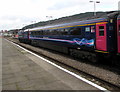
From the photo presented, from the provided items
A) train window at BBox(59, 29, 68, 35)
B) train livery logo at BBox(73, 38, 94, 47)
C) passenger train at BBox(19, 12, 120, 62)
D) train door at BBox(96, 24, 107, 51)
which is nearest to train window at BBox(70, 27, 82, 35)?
passenger train at BBox(19, 12, 120, 62)

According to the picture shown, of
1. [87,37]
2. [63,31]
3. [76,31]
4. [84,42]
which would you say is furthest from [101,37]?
[63,31]

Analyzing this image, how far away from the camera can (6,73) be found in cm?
773

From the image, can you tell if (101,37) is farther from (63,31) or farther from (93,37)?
(63,31)

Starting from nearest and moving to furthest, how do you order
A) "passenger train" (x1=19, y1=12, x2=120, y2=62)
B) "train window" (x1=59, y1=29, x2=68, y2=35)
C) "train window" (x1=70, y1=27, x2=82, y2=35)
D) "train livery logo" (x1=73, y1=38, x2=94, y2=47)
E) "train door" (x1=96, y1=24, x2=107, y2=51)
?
"passenger train" (x1=19, y1=12, x2=120, y2=62) → "train door" (x1=96, y1=24, x2=107, y2=51) → "train livery logo" (x1=73, y1=38, x2=94, y2=47) → "train window" (x1=70, y1=27, x2=82, y2=35) → "train window" (x1=59, y1=29, x2=68, y2=35)

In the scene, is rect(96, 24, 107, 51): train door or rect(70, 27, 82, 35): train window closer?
rect(96, 24, 107, 51): train door

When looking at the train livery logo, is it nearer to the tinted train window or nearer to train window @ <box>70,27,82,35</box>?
train window @ <box>70,27,82,35</box>

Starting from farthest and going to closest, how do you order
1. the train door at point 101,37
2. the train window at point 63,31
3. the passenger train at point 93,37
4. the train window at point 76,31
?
the train window at point 63,31
the train window at point 76,31
the train door at point 101,37
the passenger train at point 93,37

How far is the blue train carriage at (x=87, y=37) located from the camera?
27.0 feet

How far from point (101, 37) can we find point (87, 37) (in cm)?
130

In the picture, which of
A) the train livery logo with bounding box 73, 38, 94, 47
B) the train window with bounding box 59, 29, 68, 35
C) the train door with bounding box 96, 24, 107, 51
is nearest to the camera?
the train door with bounding box 96, 24, 107, 51

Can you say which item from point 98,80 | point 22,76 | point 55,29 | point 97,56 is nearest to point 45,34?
point 55,29

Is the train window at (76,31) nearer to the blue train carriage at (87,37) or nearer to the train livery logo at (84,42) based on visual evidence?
the blue train carriage at (87,37)

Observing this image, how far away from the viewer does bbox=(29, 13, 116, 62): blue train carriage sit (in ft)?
27.0

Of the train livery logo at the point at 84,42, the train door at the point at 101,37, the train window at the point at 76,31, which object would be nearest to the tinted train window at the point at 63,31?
the train window at the point at 76,31
